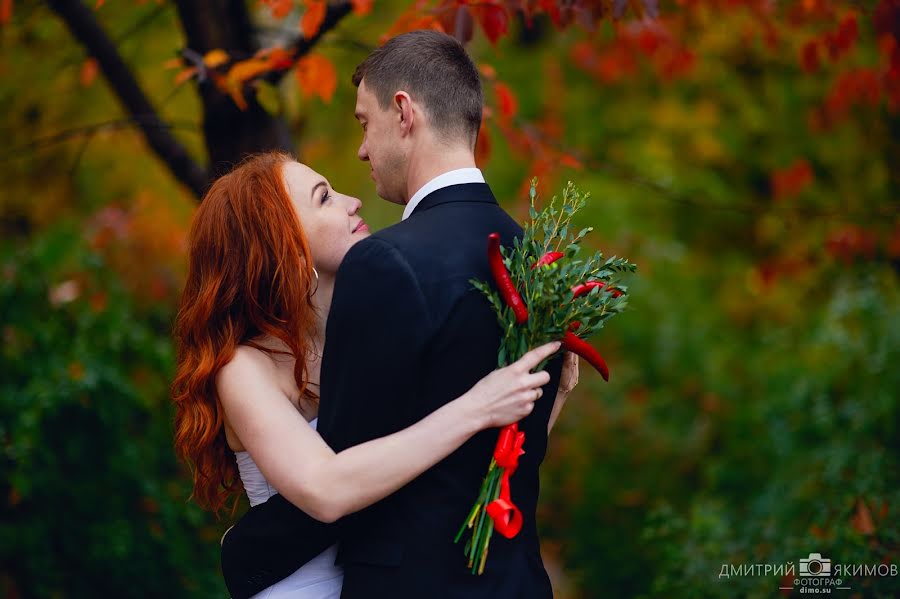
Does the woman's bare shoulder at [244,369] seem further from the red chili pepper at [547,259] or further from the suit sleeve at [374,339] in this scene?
the red chili pepper at [547,259]

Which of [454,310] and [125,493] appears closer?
[454,310]

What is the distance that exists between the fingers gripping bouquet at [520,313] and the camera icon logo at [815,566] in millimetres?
2343

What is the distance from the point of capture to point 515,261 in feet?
8.38

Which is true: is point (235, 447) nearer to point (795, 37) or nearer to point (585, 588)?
point (585, 588)

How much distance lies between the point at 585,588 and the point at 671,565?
1.83 metres

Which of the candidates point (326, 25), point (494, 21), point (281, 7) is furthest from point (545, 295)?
point (326, 25)

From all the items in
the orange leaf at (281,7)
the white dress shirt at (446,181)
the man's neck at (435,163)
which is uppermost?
the orange leaf at (281,7)

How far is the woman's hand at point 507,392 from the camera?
7.95ft

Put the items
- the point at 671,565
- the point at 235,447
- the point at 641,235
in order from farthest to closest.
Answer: the point at 641,235
the point at 671,565
the point at 235,447

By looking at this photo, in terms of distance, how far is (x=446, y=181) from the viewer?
2.67 metres

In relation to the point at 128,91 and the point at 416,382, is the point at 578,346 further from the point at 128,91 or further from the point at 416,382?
the point at 128,91

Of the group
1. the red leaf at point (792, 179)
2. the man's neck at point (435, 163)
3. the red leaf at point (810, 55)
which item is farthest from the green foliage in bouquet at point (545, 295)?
the red leaf at point (792, 179)

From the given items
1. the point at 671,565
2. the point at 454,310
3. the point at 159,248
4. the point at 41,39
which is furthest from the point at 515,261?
the point at 159,248

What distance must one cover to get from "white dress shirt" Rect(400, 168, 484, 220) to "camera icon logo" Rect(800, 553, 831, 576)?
275 centimetres
